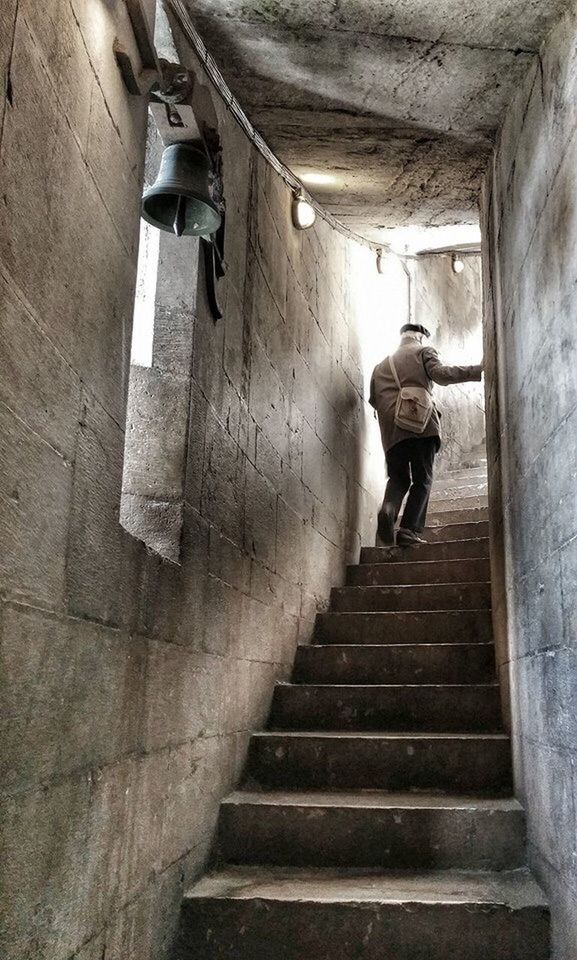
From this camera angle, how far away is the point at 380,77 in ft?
11.5

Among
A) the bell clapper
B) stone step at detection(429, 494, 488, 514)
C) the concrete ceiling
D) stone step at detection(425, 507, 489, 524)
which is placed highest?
the concrete ceiling

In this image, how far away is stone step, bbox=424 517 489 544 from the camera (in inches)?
229

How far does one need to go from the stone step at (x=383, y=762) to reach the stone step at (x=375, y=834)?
258 millimetres

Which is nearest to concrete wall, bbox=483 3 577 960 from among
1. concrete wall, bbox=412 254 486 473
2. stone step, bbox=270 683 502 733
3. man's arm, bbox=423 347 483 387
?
stone step, bbox=270 683 502 733

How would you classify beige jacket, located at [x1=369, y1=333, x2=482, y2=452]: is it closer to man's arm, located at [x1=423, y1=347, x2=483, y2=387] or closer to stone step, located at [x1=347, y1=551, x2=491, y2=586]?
man's arm, located at [x1=423, y1=347, x2=483, y2=387]

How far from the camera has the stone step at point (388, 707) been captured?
3.92 meters

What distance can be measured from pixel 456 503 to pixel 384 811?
4273mm

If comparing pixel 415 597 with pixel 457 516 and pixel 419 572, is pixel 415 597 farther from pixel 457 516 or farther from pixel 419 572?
pixel 457 516

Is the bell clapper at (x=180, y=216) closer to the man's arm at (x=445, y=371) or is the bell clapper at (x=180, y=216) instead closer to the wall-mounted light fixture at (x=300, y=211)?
the wall-mounted light fixture at (x=300, y=211)

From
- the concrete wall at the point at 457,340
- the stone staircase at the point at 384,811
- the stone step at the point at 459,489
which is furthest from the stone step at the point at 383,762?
the concrete wall at the point at 457,340

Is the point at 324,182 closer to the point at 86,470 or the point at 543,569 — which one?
the point at 543,569

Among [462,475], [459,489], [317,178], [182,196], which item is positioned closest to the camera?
[182,196]

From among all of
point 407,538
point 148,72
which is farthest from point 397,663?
point 148,72

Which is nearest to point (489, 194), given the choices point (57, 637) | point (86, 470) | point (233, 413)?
point (233, 413)
